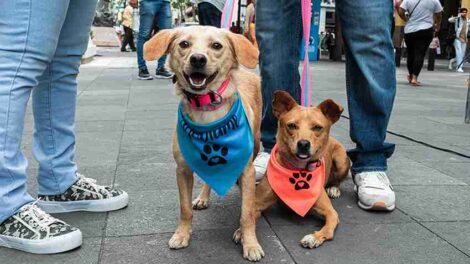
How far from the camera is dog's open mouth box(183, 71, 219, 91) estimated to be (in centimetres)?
233

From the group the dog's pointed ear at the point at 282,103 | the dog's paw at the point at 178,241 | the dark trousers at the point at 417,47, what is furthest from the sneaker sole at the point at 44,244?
the dark trousers at the point at 417,47

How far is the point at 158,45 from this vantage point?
2.42 meters

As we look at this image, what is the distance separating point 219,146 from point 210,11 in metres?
5.15

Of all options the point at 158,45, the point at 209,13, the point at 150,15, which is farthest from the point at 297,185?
the point at 150,15

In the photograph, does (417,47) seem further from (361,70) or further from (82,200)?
(82,200)

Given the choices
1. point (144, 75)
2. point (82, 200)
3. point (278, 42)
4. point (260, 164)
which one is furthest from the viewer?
point (144, 75)

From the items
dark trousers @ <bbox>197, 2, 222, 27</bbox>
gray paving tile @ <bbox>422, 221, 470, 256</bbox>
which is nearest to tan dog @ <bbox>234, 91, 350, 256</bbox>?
gray paving tile @ <bbox>422, 221, 470, 256</bbox>

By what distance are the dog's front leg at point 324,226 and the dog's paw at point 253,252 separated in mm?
223

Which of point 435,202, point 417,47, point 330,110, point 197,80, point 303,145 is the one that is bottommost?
point 417,47

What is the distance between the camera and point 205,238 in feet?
8.07

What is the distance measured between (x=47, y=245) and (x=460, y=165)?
3061 mm

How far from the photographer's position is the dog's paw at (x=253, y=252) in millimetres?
2217

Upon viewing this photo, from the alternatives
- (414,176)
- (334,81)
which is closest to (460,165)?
(414,176)

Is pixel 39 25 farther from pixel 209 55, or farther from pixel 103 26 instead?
pixel 103 26
